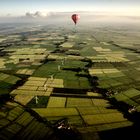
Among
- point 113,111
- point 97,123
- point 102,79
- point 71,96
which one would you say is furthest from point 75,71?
point 97,123

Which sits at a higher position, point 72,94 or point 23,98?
point 23,98

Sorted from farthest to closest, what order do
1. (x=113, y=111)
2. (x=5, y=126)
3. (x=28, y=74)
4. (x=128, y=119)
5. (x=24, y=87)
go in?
1. (x=28, y=74)
2. (x=24, y=87)
3. (x=113, y=111)
4. (x=128, y=119)
5. (x=5, y=126)

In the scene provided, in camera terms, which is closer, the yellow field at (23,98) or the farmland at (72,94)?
the farmland at (72,94)

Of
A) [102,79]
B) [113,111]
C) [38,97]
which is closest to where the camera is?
[113,111]

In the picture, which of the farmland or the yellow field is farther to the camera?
the yellow field

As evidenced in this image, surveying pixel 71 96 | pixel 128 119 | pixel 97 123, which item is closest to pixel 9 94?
pixel 71 96

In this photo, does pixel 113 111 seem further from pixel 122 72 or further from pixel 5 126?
pixel 122 72

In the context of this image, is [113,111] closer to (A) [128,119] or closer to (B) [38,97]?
(A) [128,119]

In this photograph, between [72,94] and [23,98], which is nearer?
[23,98]

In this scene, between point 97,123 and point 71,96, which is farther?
point 71,96
